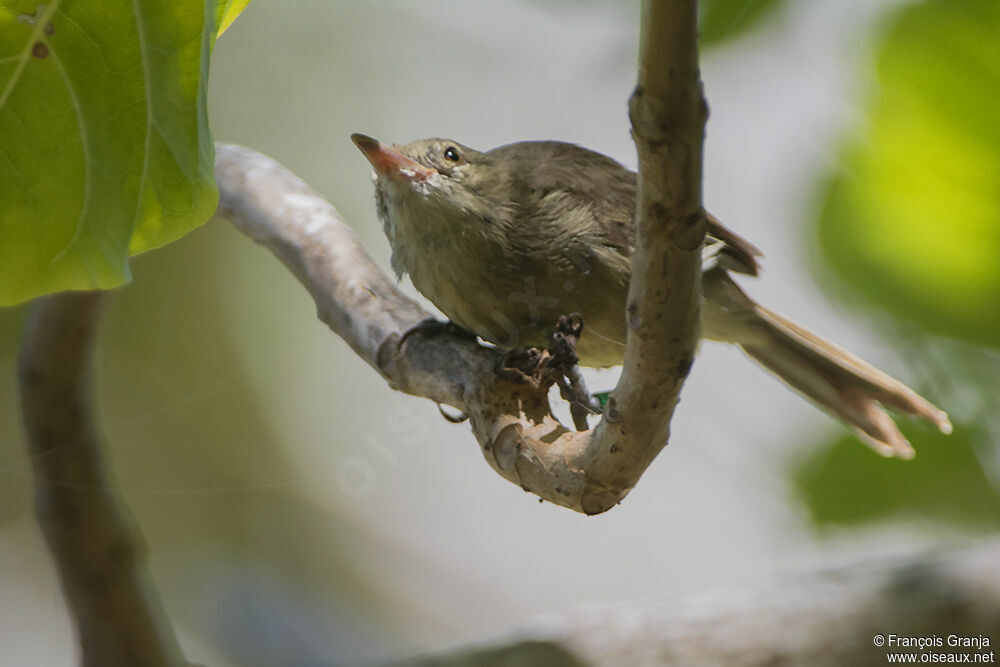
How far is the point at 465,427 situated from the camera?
1.57 m

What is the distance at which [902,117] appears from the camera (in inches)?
52.4

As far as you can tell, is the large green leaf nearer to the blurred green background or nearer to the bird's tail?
the blurred green background

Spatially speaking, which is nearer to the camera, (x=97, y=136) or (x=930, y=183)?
(x=97, y=136)

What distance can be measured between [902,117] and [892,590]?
71cm

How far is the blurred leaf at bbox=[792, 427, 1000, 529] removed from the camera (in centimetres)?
173

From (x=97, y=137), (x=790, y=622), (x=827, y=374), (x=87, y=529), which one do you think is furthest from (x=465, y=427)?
(x=87, y=529)

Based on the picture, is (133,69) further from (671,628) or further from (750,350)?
(750,350)

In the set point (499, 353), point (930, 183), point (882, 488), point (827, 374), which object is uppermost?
point (930, 183)

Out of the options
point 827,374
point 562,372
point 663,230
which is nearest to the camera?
point 663,230

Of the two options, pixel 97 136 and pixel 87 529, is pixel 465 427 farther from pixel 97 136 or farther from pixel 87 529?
pixel 87 529

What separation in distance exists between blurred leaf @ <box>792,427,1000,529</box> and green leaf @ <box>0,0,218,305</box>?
1.28 metres

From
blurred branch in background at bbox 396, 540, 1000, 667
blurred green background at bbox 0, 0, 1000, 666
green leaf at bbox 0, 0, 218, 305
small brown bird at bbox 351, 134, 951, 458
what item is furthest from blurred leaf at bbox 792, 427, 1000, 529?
green leaf at bbox 0, 0, 218, 305

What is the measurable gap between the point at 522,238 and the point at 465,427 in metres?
0.34

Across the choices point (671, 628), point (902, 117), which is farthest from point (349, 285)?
point (902, 117)
